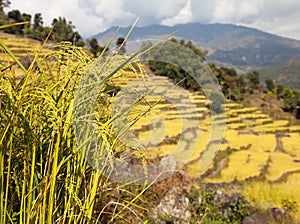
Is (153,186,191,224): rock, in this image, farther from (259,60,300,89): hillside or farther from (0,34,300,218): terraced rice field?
(259,60,300,89): hillside

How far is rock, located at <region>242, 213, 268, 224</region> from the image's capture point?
3871 millimetres

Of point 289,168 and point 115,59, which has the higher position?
point 115,59

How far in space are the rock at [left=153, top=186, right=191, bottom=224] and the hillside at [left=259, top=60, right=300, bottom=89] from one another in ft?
406

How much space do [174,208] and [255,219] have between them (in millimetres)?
1047

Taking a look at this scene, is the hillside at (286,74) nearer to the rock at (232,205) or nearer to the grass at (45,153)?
the rock at (232,205)

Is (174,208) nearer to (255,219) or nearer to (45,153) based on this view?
(255,219)

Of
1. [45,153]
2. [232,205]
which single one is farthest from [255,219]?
[45,153]

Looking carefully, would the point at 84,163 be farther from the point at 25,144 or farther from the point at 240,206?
the point at 240,206

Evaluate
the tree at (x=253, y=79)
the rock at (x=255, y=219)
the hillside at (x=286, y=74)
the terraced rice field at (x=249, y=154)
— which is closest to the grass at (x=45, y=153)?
the rock at (x=255, y=219)

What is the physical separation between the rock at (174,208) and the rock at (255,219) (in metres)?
0.71

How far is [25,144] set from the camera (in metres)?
0.78

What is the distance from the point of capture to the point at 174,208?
140 inches

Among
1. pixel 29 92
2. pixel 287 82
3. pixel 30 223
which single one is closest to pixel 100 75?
pixel 29 92

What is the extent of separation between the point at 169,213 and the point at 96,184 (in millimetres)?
2777
